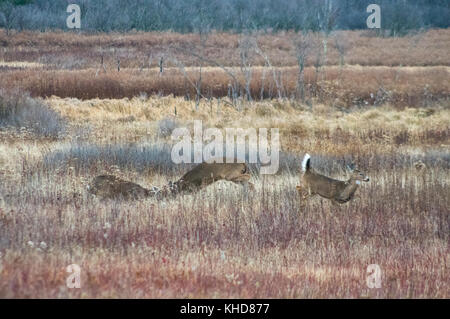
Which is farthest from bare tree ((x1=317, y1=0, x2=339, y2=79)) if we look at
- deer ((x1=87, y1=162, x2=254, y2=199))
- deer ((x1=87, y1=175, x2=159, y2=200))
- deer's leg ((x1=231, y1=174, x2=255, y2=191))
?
deer ((x1=87, y1=175, x2=159, y2=200))

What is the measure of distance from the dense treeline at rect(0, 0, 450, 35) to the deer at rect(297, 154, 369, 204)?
53836 mm

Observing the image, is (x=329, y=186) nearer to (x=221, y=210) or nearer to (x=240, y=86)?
(x=221, y=210)

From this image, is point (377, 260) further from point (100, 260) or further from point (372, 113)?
point (372, 113)

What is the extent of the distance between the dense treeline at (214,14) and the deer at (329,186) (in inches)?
2120

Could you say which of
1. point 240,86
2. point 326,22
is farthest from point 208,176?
point 326,22

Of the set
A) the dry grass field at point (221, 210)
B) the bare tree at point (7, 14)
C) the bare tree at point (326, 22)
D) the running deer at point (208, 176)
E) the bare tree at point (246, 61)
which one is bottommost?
the dry grass field at point (221, 210)

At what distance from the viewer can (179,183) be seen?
33.4ft

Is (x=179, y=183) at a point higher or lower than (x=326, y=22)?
lower

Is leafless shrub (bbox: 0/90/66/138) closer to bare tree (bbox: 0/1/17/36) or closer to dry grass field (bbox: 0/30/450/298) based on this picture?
dry grass field (bbox: 0/30/450/298)

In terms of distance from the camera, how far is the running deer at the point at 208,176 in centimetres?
1015

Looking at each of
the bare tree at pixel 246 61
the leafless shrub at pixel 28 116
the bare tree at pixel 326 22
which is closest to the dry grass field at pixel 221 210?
the leafless shrub at pixel 28 116

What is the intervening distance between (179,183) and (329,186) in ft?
6.85

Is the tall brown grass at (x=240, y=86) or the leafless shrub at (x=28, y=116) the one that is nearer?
the leafless shrub at (x=28, y=116)

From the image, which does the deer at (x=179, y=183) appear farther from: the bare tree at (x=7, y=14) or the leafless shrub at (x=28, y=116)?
the bare tree at (x=7, y=14)
